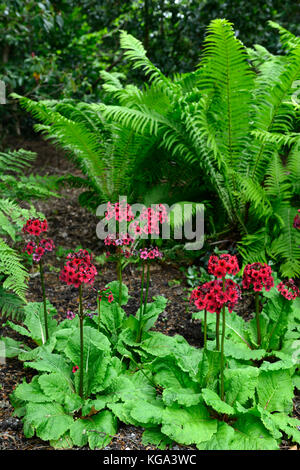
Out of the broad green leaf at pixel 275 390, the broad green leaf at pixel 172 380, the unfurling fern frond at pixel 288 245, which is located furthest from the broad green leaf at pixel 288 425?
the unfurling fern frond at pixel 288 245

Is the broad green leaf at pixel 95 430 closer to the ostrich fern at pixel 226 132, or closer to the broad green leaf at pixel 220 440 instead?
the broad green leaf at pixel 220 440

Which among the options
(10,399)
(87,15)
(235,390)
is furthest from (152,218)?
(87,15)

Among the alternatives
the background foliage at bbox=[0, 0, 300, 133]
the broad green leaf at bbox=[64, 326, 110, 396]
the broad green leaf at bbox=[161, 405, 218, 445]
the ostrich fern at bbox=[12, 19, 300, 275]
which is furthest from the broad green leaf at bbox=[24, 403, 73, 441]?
the background foliage at bbox=[0, 0, 300, 133]

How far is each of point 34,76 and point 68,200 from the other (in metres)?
1.35

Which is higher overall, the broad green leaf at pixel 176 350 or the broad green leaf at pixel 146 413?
the broad green leaf at pixel 176 350

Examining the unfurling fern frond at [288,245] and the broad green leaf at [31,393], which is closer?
the broad green leaf at [31,393]

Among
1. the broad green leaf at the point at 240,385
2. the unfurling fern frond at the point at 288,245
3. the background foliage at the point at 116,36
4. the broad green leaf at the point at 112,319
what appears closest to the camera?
the broad green leaf at the point at 240,385

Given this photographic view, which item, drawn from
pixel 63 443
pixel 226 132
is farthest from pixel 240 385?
pixel 226 132

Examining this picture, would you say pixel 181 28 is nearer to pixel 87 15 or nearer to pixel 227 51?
pixel 87 15

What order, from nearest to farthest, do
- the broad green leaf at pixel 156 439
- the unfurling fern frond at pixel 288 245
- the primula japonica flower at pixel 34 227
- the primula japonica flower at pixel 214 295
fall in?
1. the primula japonica flower at pixel 214 295
2. the broad green leaf at pixel 156 439
3. the primula japonica flower at pixel 34 227
4. the unfurling fern frond at pixel 288 245

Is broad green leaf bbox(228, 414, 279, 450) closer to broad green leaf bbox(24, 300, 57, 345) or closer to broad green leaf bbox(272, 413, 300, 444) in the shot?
broad green leaf bbox(272, 413, 300, 444)

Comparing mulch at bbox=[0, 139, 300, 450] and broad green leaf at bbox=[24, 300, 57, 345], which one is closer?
mulch at bbox=[0, 139, 300, 450]

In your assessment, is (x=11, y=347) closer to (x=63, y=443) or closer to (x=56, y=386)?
(x=56, y=386)

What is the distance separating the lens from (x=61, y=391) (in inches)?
75.0
